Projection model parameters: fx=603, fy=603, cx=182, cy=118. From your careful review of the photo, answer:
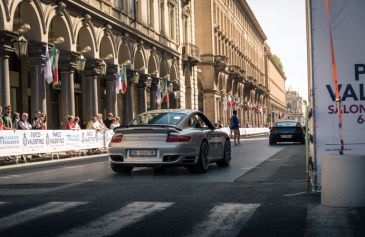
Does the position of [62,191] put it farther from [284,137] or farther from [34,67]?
[284,137]

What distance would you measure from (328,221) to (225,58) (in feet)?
184

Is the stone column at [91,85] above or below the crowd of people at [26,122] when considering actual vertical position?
above

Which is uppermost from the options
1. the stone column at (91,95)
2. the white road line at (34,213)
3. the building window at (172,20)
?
the building window at (172,20)

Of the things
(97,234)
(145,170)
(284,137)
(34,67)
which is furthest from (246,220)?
(284,137)

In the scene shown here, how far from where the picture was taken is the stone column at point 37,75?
2481 cm

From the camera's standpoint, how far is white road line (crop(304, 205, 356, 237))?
5.64 m

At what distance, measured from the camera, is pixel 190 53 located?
164ft

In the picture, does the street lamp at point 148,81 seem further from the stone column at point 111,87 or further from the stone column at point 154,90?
A: the stone column at point 111,87

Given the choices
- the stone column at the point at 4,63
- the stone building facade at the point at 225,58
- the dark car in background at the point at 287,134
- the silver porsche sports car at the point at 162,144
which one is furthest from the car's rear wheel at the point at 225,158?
the stone building facade at the point at 225,58

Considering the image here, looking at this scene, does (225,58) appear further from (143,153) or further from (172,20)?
(143,153)

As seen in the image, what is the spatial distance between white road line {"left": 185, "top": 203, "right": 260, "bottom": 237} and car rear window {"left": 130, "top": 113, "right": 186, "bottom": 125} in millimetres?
5369

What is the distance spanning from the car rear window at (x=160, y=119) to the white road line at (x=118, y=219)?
16.8 ft

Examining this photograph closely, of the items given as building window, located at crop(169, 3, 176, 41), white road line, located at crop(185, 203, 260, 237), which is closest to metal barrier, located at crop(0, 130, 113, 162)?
white road line, located at crop(185, 203, 260, 237)

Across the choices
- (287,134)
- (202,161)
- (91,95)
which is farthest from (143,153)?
(91,95)
